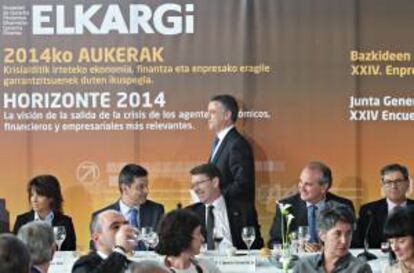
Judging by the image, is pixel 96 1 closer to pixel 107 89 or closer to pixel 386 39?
pixel 107 89

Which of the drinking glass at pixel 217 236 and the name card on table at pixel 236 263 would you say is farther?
the drinking glass at pixel 217 236

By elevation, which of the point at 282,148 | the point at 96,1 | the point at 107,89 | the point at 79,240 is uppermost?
the point at 96,1

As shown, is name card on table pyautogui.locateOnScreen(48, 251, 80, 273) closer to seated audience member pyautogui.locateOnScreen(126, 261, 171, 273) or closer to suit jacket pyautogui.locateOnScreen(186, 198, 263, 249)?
suit jacket pyautogui.locateOnScreen(186, 198, 263, 249)

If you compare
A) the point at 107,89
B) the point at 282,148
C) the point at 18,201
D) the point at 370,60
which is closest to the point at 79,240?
the point at 18,201

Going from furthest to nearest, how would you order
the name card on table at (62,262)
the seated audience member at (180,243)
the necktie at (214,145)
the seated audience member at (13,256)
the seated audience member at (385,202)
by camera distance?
the necktie at (214,145) → the seated audience member at (385,202) → the name card on table at (62,262) → the seated audience member at (180,243) → the seated audience member at (13,256)

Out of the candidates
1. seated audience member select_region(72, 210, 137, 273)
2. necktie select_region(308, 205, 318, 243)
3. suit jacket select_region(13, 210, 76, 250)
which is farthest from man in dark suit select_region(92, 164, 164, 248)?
seated audience member select_region(72, 210, 137, 273)

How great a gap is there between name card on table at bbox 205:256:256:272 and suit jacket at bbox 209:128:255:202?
6.43ft

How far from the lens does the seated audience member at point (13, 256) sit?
3.13 metres

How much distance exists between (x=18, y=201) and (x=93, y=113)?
94cm

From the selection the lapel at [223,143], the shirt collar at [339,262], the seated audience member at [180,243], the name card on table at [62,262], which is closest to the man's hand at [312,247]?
the shirt collar at [339,262]

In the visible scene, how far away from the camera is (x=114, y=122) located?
7656mm

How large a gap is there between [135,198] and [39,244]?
2.80m

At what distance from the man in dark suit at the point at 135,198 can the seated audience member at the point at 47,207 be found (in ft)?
0.87

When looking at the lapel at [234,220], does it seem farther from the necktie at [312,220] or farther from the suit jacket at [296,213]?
the necktie at [312,220]
